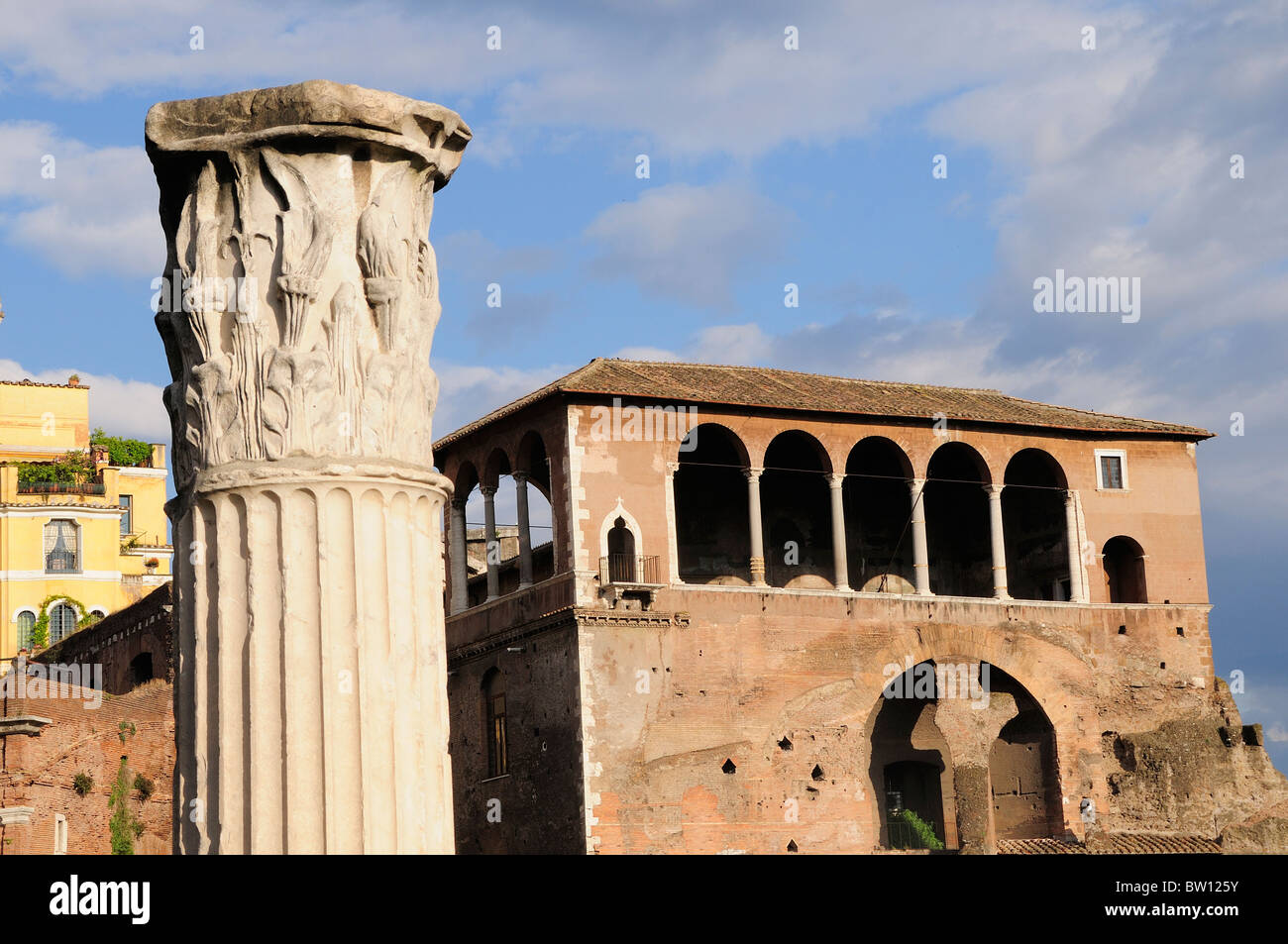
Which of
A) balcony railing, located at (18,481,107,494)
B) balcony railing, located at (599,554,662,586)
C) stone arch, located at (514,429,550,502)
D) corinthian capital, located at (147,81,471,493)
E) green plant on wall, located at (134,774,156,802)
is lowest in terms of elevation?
green plant on wall, located at (134,774,156,802)

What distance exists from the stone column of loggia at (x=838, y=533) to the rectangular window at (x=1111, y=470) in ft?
16.8

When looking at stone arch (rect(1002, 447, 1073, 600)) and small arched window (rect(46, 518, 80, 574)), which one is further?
small arched window (rect(46, 518, 80, 574))

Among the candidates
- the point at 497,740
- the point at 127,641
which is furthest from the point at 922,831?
the point at 127,641

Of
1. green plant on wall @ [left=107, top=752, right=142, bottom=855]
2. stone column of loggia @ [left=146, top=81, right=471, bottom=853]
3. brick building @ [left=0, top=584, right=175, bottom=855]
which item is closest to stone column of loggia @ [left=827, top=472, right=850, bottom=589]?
brick building @ [left=0, top=584, right=175, bottom=855]

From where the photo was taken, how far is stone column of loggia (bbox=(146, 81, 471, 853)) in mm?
5648

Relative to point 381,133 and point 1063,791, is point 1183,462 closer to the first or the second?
point 1063,791

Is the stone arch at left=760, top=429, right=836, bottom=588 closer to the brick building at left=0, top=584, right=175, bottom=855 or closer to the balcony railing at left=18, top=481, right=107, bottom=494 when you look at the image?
the brick building at left=0, top=584, right=175, bottom=855

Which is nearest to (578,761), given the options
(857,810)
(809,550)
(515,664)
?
(515,664)

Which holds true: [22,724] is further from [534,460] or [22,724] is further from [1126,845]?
[1126,845]

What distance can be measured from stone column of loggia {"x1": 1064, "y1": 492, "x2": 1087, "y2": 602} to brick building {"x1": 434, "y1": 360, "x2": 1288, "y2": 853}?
4 cm

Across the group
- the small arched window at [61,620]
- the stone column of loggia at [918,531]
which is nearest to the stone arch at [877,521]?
the stone column of loggia at [918,531]

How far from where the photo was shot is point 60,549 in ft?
141

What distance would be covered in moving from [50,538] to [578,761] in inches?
827

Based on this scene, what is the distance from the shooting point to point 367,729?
5.65 meters
